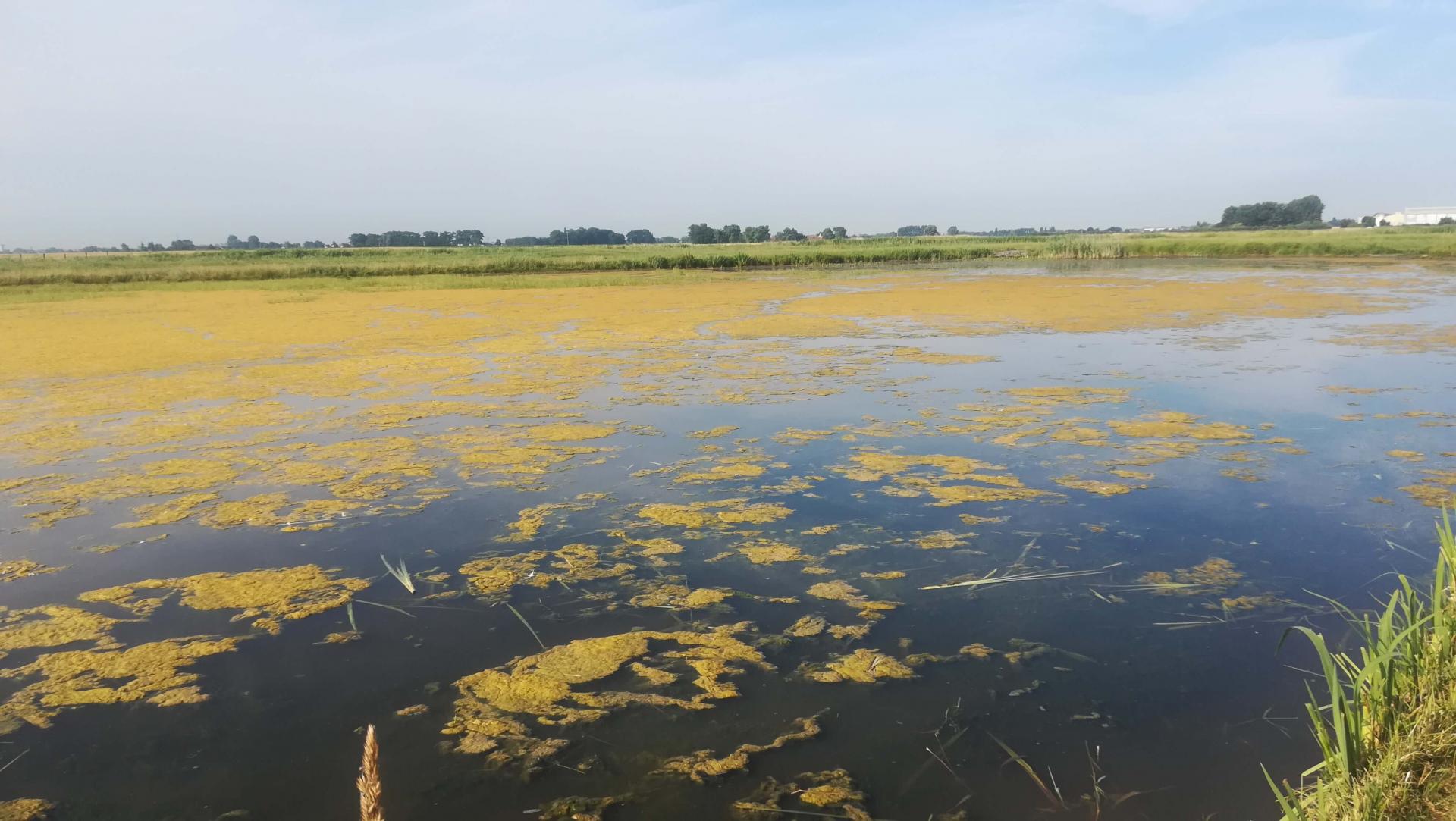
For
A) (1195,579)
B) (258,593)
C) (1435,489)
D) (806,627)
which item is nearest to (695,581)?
(806,627)

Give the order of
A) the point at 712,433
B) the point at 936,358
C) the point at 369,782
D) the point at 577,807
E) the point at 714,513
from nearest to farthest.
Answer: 1. the point at 369,782
2. the point at 577,807
3. the point at 714,513
4. the point at 712,433
5. the point at 936,358

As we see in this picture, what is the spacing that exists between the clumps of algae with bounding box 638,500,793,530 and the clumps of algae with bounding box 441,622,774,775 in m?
1.31

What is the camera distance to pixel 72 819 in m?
2.62

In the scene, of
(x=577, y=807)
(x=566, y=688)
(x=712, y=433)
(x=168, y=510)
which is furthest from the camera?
(x=712, y=433)

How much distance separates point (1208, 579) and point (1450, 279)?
2539 centimetres

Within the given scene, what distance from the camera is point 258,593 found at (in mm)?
4172

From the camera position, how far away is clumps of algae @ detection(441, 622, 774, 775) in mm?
2938

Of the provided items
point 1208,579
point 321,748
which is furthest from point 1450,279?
point 321,748

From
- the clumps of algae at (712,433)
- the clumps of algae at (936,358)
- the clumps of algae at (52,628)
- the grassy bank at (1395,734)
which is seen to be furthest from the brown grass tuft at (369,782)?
the clumps of algae at (936,358)

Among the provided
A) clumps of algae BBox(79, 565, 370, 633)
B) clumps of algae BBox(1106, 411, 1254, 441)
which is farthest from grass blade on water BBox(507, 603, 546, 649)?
clumps of algae BBox(1106, 411, 1254, 441)

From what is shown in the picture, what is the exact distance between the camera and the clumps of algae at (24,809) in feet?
8.60

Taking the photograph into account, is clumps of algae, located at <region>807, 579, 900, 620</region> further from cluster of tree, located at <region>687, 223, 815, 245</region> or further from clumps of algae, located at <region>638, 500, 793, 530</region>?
cluster of tree, located at <region>687, 223, 815, 245</region>

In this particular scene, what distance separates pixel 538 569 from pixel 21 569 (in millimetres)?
2788

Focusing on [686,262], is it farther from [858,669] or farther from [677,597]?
[858,669]
